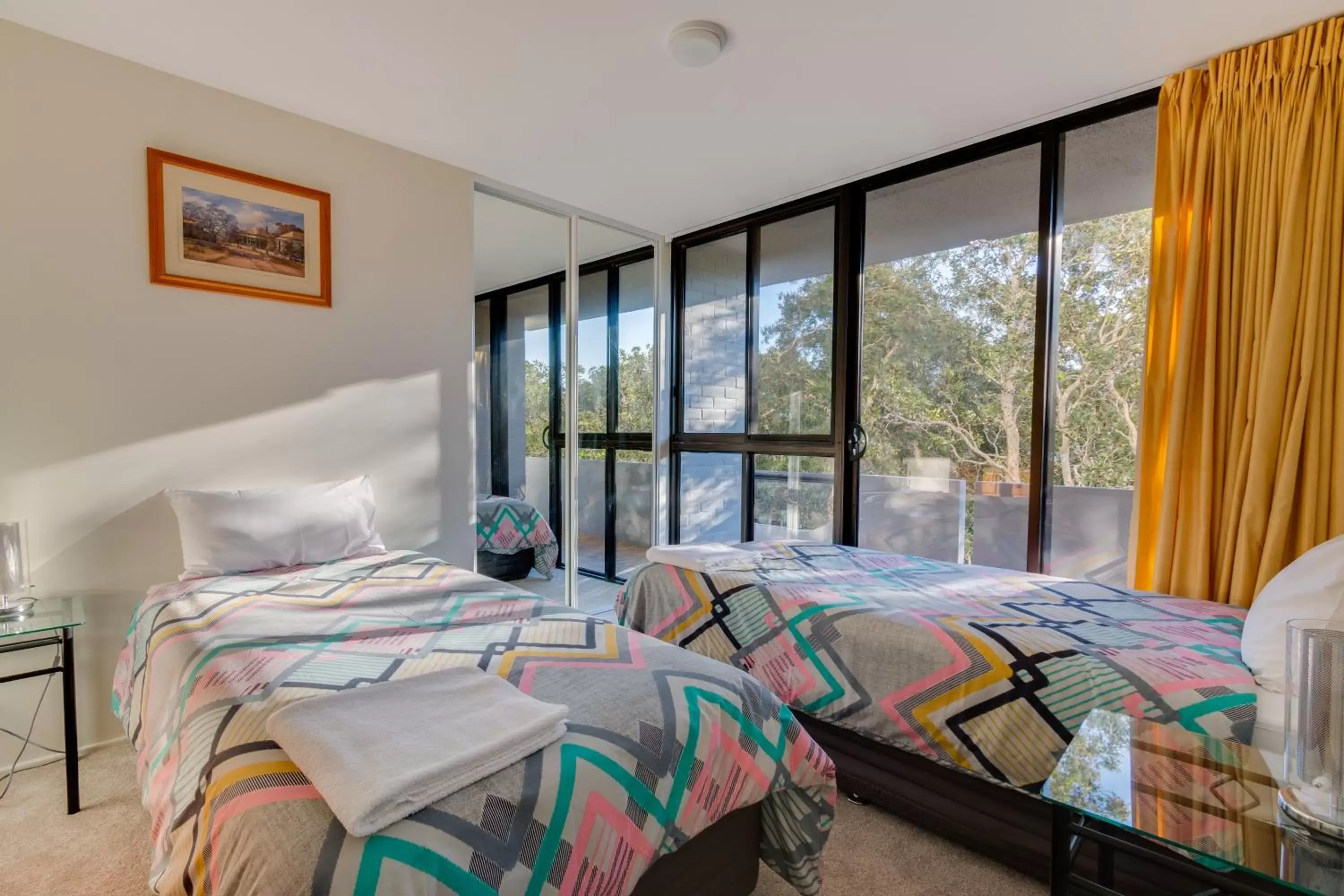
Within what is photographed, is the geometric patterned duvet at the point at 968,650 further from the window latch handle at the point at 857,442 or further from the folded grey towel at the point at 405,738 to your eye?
the folded grey towel at the point at 405,738

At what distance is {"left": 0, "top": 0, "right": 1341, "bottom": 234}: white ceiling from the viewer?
6.68 feet

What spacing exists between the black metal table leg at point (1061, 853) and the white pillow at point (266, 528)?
2.42m

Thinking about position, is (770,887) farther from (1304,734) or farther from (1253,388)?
(1253,388)

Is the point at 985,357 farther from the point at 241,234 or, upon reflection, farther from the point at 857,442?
the point at 241,234

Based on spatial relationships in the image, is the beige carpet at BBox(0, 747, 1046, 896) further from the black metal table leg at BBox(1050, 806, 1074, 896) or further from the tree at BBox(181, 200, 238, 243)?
the tree at BBox(181, 200, 238, 243)

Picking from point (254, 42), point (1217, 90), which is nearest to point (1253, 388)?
point (1217, 90)

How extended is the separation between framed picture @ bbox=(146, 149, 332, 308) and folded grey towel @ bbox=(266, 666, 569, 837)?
2.06 metres

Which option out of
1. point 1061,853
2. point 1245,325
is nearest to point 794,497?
point 1245,325

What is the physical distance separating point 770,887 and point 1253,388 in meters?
2.24

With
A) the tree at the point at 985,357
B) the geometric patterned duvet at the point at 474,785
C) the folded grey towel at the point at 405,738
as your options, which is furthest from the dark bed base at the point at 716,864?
the tree at the point at 985,357

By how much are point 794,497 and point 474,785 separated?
302cm

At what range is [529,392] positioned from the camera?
12.8ft

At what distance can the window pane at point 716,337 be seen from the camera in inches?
162

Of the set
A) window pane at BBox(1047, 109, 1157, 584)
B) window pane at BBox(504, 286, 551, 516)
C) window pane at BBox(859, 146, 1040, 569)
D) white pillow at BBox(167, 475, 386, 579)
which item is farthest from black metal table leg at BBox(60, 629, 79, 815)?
window pane at BBox(1047, 109, 1157, 584)
